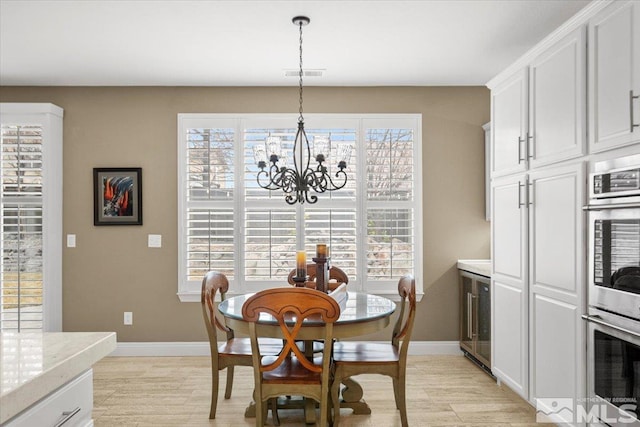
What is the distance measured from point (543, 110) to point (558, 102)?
0.57 ft

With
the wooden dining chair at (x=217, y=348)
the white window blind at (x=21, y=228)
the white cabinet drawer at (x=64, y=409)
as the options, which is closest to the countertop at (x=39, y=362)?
the white cabinet drawer at (x=64, y=409)

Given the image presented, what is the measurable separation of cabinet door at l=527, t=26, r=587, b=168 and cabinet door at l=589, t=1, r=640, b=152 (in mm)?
73

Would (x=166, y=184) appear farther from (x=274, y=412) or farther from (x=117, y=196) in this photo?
(x=274, y=412)

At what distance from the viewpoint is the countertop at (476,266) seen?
3742mm

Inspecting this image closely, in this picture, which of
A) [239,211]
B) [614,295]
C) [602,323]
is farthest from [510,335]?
[239,211]

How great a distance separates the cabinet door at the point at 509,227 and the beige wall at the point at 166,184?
1.00 meters

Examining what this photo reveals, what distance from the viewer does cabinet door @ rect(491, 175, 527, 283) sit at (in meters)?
2.99

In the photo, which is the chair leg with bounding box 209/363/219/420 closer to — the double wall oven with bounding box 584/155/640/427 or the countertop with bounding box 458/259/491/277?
the double wall oven with bounding box 584/155/640/427

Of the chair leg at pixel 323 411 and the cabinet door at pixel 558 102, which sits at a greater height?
the cabinet door at pixel 558 102

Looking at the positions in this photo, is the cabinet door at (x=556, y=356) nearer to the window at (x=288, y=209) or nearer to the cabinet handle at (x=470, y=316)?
the cabinet handle at (x=470, y=316)

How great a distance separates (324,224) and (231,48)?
1.79 meters

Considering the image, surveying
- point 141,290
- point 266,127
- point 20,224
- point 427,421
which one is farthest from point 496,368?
point 20,224

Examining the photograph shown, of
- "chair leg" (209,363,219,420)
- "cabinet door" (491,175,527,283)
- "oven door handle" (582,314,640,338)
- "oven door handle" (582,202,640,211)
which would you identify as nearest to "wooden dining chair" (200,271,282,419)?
"chair leg" (209,363,219,420)

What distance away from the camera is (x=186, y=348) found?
443cm
